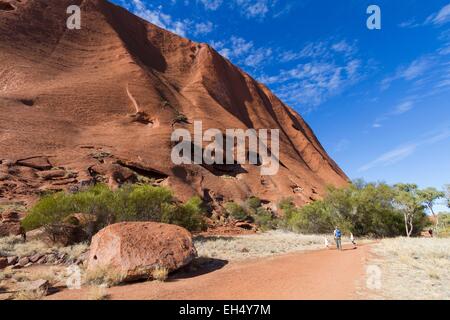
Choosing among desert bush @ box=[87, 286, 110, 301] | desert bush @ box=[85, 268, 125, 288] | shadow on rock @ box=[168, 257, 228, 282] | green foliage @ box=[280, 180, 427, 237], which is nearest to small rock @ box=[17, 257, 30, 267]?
desert bush @ box=[85, 268, 125, 288]

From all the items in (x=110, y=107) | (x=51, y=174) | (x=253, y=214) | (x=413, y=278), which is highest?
(x=110, y=107)

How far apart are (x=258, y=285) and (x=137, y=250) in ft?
11.9

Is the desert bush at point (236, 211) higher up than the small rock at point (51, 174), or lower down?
lower down

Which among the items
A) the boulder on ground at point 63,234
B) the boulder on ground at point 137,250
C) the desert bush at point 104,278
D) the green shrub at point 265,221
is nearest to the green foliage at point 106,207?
the boulder on ground at point 63,234

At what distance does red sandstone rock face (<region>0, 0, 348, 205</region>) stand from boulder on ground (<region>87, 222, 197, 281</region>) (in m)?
18.7

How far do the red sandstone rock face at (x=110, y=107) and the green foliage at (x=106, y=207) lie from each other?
9877 mm

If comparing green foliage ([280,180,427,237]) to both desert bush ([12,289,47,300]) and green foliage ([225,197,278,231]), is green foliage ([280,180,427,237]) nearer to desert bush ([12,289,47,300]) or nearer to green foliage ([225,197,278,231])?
green foliage ([225,197,278,231])

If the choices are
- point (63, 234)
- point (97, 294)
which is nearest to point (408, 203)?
point (63, 234)

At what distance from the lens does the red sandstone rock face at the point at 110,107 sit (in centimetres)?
2980

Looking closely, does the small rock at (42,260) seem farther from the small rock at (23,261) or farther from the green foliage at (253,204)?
the green foliage at (253,204)

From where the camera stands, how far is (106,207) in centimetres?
1694

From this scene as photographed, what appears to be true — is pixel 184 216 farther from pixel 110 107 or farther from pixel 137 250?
pixel 110 107

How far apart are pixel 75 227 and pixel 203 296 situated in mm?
11229
